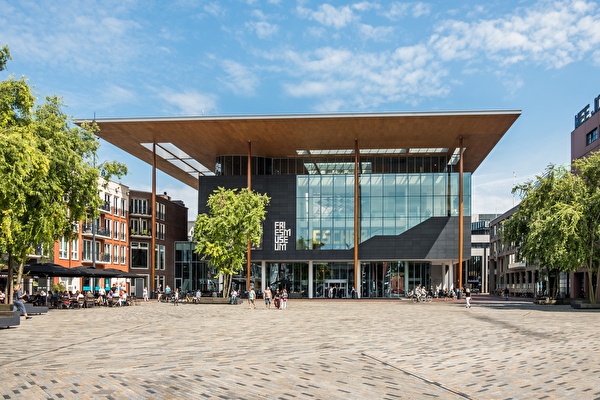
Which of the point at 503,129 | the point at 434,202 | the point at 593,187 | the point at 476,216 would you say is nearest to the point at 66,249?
the point at 434,202

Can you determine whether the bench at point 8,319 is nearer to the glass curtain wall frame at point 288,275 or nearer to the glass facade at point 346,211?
the glass facade at point 346,211

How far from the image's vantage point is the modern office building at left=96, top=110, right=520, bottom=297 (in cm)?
5812

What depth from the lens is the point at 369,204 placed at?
6353 centimetres

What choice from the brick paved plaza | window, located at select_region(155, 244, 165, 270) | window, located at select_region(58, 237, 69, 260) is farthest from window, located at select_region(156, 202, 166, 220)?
the brick paved plaza

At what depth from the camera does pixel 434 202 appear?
6281 cm

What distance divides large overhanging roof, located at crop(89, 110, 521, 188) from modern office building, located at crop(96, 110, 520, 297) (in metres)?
0.10

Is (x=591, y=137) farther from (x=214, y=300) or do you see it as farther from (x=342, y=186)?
(x=214, y=300)

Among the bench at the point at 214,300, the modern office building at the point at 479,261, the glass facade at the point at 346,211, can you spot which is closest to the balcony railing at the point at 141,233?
the glass facade at the point at 346,211

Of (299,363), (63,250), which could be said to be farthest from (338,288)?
(299,363)

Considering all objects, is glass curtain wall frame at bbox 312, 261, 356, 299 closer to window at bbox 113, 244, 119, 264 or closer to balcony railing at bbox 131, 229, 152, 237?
window at bbox 113, 244, 119, 264

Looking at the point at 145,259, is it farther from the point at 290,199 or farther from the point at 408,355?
the point at 408,355

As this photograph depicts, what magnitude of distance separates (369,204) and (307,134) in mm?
10233

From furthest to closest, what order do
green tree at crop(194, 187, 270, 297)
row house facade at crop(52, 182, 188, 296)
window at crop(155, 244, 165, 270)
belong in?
window at crop(155, 244, 165, 270)
row house facade at crop(52, 182, 188, 296)
green tree at crop(194, 187, 270, 297)

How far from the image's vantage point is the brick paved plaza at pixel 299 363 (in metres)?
10.7
